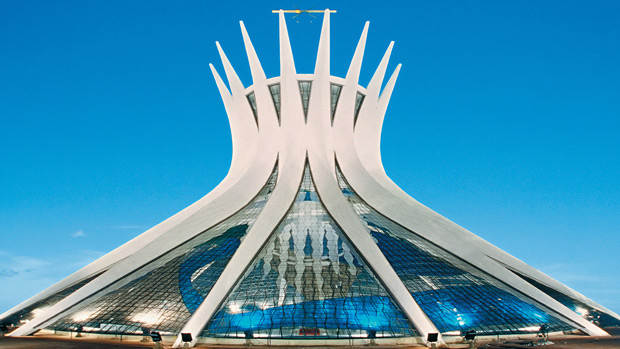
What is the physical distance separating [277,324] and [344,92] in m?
18.6

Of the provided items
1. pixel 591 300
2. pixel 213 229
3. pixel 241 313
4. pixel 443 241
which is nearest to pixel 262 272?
pixel 241 313

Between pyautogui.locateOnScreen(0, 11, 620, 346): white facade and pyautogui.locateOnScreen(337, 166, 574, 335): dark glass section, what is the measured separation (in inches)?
5.3

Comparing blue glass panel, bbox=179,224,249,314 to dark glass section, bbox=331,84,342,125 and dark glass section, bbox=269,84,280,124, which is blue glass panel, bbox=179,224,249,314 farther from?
dark glass section, bbox=331,84,342,125

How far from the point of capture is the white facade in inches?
1017

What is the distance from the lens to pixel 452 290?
2698 centimetres

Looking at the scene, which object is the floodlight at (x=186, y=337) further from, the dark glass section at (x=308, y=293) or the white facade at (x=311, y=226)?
the dark glass section at (x=308, y=293)

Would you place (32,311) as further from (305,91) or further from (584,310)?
(584,310)

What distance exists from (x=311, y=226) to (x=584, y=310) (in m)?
16.7

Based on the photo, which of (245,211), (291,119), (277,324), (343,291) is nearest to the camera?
(277,324)

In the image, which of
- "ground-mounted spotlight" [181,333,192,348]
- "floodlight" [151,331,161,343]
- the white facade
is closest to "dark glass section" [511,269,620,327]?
the white facade

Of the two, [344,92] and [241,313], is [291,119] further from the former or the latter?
[241,313]

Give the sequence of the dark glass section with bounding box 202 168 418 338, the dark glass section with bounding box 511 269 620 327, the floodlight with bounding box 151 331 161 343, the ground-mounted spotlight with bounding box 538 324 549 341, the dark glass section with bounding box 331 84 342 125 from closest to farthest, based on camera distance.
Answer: the floodlight with bounding box 151 331 161 343, the dark glass section with bounding box 202 168 418 338, the ground-mounted spotlight with bounding box 538 324 549 341, the dark glass section with bounding box 511 269 620 327, the dark glass section with bounding box 331 84 342 125

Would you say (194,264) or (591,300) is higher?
(194,264)

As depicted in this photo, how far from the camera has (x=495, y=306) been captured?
2612 centimetres
